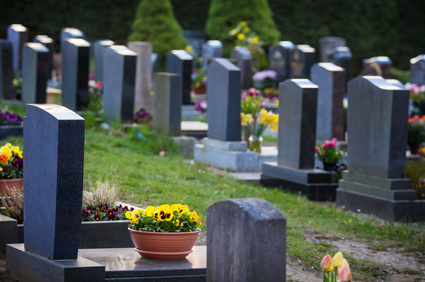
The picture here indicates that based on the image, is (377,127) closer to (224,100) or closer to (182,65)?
(224,100)

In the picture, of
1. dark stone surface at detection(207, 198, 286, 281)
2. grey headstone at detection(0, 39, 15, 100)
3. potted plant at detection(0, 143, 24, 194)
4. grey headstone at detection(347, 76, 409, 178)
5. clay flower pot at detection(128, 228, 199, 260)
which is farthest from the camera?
grey headstone at detection(0, 39, 15, 100)

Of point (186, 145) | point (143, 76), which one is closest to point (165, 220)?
point (186, 145)

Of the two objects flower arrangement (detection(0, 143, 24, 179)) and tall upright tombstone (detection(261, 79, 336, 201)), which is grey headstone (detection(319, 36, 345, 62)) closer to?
tall upright tombstone (detection(261, 79, 336, 201))

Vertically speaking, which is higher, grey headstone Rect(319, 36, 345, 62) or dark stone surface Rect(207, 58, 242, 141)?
grey headstone Rect(319, 36, 345, 62)

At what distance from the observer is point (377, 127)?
29.3 feet

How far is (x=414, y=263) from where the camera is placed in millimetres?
6988

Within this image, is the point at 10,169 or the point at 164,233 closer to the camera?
the point at 164,233

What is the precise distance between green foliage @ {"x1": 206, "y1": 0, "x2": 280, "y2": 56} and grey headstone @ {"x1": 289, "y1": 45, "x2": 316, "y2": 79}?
723cm

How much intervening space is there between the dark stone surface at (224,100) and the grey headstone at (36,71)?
308 centimetres

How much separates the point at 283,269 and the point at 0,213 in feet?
9.82

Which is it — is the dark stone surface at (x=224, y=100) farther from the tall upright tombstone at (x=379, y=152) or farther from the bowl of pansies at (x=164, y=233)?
the bowl of pansies at (x=164, y=233)

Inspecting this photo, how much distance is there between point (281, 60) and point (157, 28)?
6.32 m

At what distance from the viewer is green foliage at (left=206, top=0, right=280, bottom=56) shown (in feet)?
84.9

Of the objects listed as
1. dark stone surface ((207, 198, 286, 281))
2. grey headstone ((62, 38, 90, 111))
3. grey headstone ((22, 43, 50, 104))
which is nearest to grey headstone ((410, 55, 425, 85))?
grey headstone ((62, 38, 90, 111))
